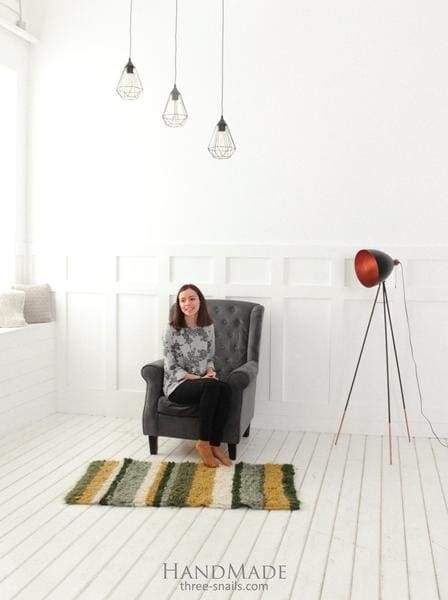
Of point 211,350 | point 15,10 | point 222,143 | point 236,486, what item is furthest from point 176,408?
point 15,10

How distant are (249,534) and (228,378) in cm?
125

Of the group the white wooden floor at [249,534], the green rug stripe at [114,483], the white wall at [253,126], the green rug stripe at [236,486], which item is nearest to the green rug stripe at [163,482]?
the white wooden floor at [249,534]

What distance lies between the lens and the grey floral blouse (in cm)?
438

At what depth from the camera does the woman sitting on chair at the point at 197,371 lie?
164 inches

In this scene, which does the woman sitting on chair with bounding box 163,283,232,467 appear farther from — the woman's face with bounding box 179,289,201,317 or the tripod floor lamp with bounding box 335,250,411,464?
the tripod floor lamp with bounding box 335,250,411,464

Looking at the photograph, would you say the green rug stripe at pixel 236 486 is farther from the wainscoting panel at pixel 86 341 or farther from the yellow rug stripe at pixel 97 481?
the wainscoting panel at pixel 86 341

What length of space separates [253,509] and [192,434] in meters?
0.86

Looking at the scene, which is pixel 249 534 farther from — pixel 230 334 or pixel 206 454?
pixel 230 334

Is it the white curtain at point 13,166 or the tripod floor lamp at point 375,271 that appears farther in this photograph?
the white curtain at point 13,166

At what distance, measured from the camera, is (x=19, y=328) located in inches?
197

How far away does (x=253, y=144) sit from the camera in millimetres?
5027

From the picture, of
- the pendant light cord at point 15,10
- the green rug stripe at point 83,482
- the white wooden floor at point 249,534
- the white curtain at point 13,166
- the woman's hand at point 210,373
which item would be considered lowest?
the white wooden floor at point 249,534

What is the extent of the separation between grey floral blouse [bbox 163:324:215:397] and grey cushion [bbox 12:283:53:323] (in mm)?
1333

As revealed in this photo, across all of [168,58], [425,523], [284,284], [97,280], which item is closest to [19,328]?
[97,280]
